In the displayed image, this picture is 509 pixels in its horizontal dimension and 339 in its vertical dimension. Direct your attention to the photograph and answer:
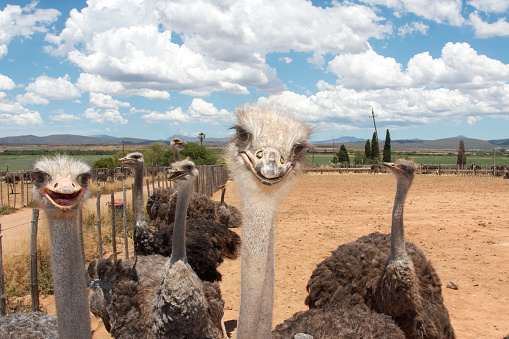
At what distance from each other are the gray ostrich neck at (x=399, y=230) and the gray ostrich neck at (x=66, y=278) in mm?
2365

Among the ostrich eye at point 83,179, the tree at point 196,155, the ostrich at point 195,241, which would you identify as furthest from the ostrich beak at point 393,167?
the tree at point 196,155

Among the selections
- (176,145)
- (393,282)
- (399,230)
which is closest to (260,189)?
(393,282)

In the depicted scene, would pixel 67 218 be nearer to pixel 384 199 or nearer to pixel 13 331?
pixel 13 331

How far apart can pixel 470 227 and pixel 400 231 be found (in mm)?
7954

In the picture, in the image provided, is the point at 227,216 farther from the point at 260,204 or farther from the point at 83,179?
the point at 260,204

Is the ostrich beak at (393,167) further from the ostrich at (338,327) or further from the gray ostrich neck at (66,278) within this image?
the gray ostrich neck at (66,278)

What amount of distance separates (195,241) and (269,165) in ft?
10.8

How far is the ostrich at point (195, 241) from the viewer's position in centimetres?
448

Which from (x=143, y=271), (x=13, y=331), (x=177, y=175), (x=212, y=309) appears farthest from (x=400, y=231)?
(x=13, y=331)

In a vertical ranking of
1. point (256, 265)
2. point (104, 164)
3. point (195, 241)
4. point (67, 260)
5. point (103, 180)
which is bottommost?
point (103, 180)

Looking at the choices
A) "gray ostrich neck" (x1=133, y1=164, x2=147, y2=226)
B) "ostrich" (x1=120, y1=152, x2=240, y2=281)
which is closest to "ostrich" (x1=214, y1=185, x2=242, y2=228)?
"ostrich" (x1=120, y1=152, x2=240, y2=281)

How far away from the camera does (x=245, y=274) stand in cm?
167

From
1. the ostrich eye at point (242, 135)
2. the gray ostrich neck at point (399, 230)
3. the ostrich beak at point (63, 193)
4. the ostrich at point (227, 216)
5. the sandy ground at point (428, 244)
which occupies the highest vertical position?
the ostrich eye at point (242, 135)

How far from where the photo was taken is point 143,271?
367 centimetres
